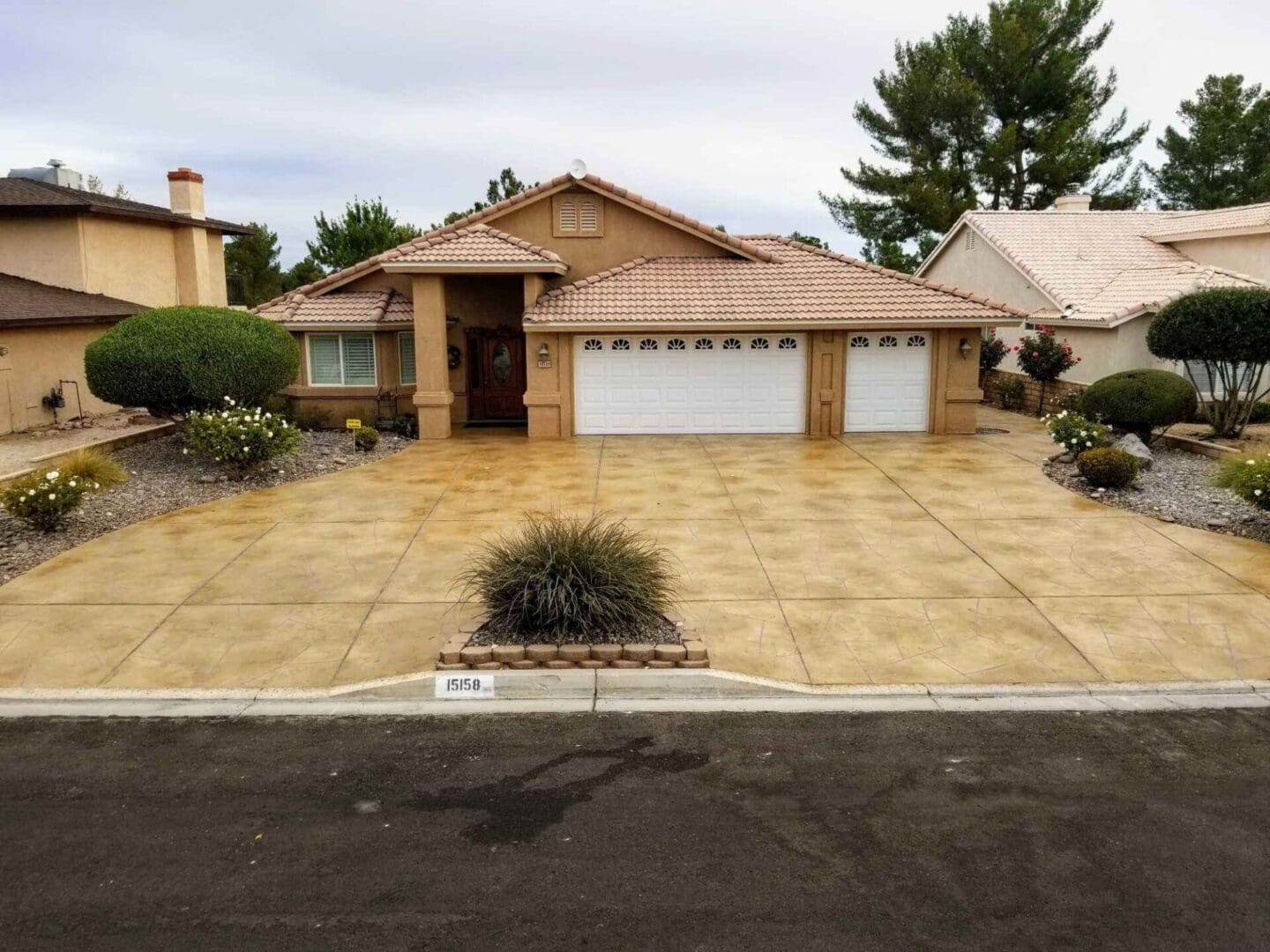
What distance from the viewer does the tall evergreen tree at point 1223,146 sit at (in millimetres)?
42906

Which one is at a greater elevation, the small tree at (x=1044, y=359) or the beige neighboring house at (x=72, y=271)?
the beige neighboring house at (x=72, y=271)

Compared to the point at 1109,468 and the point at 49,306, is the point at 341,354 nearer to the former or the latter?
the point at 49,306

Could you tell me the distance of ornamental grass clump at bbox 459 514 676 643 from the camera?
28.5 feet

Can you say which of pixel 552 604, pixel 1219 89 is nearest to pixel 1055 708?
pixel 552 604

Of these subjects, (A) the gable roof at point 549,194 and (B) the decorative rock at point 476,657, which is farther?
(A) the gable roof at point 549,194

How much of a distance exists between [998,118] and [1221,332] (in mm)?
25748

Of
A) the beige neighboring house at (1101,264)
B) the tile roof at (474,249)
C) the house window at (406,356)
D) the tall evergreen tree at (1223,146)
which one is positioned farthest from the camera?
the tall evergreen tree at (1223,146)

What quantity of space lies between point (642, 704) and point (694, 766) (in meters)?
1.21

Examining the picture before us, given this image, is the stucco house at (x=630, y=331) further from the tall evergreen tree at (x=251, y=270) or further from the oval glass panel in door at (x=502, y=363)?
the tall evergreen tree at (x=251, y=270)

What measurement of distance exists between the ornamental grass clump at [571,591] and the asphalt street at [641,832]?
118 cm

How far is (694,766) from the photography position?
6809 millimetres

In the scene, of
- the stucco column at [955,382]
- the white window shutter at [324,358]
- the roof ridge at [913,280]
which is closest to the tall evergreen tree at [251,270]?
the white window shutter at [324,358]

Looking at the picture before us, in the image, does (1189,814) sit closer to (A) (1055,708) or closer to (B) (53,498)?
(A) (1055,708)

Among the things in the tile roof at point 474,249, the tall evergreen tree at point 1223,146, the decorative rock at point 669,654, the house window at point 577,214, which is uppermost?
the tall evergreen tree at point 1223,146
